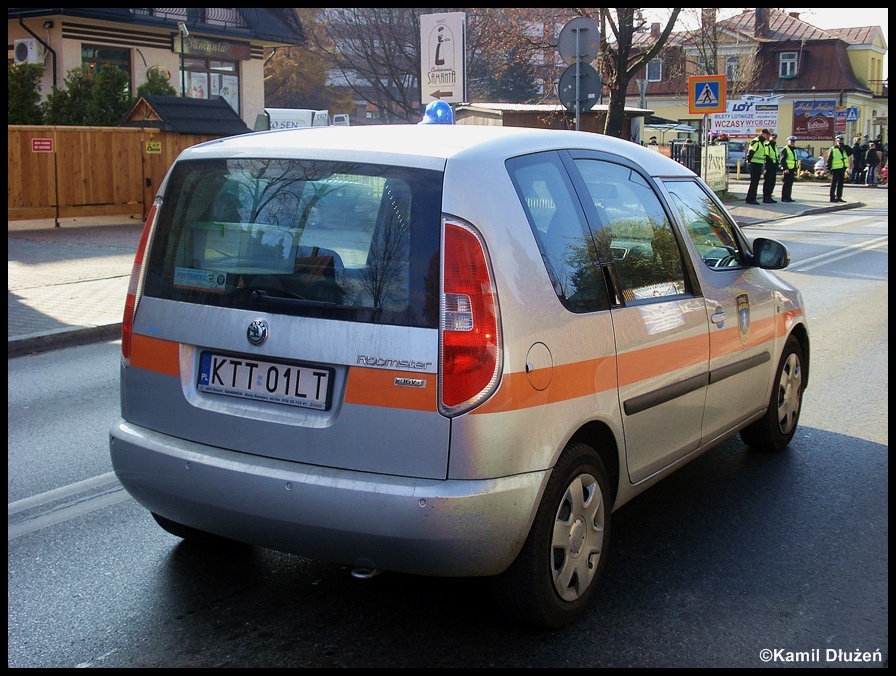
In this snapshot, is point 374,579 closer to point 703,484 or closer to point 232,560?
point 232,560

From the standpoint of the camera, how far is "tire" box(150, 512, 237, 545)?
434cm

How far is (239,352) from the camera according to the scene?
142 inches

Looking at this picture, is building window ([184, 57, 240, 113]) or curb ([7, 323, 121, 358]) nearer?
curb ([7, 323, 121, 358])

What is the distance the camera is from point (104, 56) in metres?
32.7

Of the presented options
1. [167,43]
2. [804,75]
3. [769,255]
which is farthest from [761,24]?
[769,255]

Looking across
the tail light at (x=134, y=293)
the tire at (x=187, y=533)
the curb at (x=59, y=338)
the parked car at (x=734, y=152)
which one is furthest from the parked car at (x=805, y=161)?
the tail light at (x=134, y=293)

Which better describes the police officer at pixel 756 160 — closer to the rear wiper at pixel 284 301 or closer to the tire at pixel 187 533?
the tire at pixel 187 533

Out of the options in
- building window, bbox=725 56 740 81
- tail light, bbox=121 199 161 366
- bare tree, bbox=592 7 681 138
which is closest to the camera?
tail light, bbox=121 199 161 366

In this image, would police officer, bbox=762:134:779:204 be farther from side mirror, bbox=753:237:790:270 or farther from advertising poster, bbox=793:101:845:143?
advertising poster, bbox=793:101:845:143

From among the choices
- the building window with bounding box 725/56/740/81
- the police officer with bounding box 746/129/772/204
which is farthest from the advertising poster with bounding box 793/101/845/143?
the police officer with bounding box 746/129/772/204

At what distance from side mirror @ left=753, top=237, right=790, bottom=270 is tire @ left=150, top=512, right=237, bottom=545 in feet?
9.39

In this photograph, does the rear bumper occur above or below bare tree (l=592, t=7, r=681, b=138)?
below

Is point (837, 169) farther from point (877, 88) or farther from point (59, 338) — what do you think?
point (877, 88)

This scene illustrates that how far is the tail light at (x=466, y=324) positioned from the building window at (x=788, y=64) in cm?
7149
